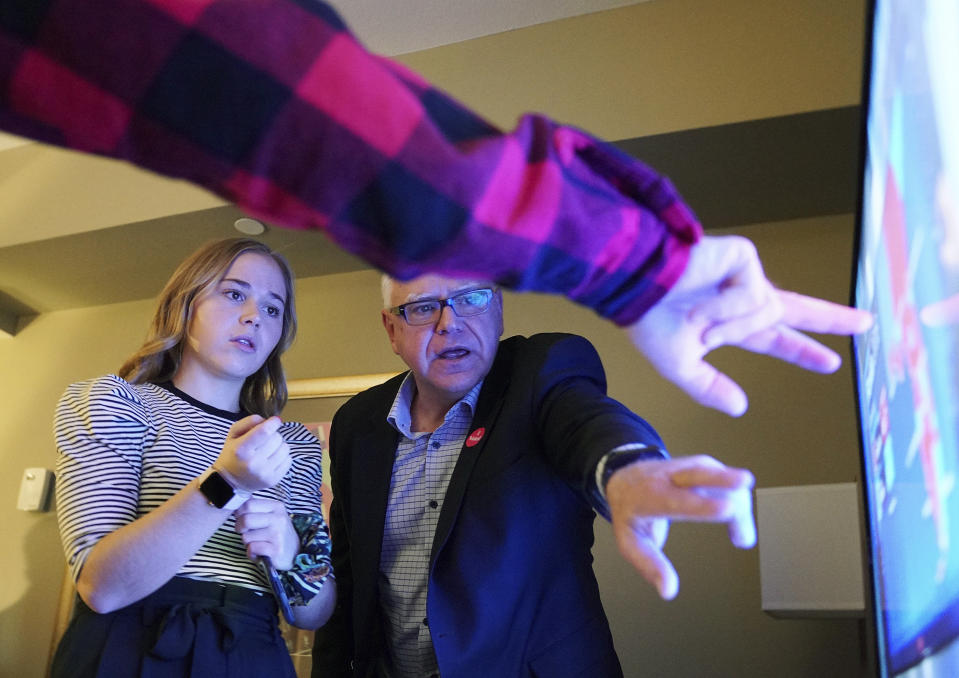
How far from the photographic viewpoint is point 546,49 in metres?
2.39

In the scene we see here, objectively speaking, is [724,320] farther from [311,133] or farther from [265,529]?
[265,529]

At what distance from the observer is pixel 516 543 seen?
4.49 ft

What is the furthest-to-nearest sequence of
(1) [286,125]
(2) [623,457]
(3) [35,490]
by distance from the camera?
(3) [35,490] → (2) [623,457] → (1) [286,125]

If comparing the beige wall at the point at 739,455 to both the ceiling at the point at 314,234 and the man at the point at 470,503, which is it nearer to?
the ceiling at the point at 314,234

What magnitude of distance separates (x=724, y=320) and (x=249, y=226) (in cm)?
229

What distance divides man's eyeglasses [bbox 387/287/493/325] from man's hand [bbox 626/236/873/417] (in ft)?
3.04

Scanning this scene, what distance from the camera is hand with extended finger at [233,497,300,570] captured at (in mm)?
1289

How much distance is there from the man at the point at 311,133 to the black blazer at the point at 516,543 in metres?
0.60

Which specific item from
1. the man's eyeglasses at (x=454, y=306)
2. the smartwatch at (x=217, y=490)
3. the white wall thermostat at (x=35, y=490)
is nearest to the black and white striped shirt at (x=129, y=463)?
the smartwatch at (x=217, y=490)

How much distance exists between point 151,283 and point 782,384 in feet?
7.71

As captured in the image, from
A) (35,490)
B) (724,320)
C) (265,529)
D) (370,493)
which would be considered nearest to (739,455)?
(370,493)

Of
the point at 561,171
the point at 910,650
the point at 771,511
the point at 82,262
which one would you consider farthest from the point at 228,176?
the point at 82,262

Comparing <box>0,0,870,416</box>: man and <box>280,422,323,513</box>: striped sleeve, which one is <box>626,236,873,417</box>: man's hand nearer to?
<box>0,0,870,416</box>: man

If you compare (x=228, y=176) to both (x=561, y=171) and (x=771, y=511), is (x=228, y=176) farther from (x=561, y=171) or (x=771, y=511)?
(x=771, y=511)
